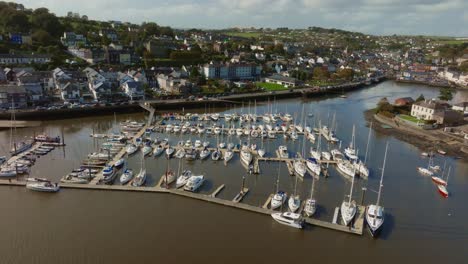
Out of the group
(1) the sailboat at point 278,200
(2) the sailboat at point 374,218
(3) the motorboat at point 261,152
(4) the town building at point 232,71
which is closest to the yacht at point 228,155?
(3) the motorboat at point 261,152

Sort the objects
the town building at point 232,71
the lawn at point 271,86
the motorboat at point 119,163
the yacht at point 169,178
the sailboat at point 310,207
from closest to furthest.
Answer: the sailboat at point 310,207 → the yacht at point 169,178 → the motorboat at point 119,163 → the lawn at point 271,86 → the town building at point 232,71

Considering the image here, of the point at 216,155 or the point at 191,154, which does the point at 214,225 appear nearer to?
the point at 216,155

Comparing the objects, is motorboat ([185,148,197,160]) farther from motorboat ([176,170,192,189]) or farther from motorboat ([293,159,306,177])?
motorboat ([293,159,306,177])

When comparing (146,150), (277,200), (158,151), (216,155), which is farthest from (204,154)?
(277,200)

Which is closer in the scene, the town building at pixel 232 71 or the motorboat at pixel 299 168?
the motorboat at pixel 299 168

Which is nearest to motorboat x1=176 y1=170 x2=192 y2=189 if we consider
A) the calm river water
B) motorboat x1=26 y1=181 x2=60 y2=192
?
the calm river water

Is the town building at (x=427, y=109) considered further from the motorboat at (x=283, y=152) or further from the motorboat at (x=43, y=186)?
the motorboat at (x=43, y=186)
